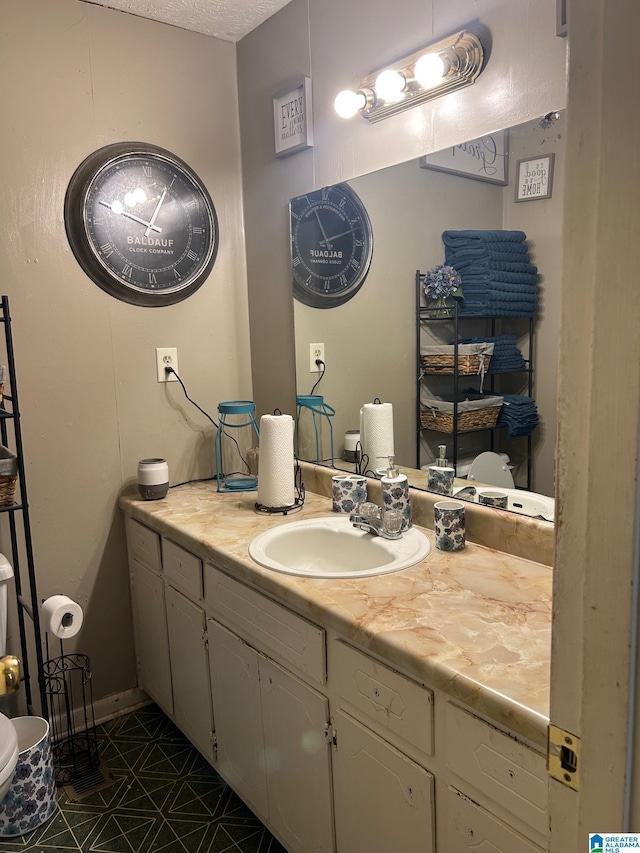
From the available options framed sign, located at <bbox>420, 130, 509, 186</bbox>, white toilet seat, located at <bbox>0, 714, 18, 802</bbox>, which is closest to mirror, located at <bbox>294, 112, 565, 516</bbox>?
framed sign, located at <bbox>420, 130, 509, 186</bbox>

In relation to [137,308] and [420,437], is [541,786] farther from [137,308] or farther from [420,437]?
[137,308]

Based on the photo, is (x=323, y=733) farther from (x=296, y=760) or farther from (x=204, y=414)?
(x=204, y=414)

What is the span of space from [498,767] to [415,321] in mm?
1195

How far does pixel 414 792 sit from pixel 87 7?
7.89 ft

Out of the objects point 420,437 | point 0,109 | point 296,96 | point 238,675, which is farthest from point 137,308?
point 238,675

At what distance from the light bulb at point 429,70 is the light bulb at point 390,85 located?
2.1 inches

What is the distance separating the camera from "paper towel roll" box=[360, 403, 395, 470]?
196 centimetres

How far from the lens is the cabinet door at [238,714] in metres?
1.65

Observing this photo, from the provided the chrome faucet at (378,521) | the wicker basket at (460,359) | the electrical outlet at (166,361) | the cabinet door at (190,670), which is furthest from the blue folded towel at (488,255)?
the cabinet door at (190,670)

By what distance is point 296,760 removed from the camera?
1499 millimetres

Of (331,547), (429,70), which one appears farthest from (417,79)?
(331,547)

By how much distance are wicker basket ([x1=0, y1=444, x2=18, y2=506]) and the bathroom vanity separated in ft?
1.37

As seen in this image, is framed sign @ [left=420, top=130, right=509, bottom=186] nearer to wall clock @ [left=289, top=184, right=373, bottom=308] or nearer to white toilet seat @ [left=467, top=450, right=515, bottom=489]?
wall clock @ [left=289, top=184, right=373, bottom=308]

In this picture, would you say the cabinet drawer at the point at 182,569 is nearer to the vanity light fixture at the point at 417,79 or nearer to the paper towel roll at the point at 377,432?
the paper towel roll at the point at 377,432
